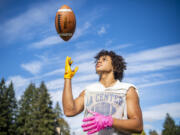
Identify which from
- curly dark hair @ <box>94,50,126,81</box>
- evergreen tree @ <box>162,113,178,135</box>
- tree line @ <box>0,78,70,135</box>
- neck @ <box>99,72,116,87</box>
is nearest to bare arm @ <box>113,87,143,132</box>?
neck @ <box>99,72,116,87</box>

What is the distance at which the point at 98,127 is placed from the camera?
2.81 meters

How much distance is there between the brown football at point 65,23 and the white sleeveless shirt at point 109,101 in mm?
2129

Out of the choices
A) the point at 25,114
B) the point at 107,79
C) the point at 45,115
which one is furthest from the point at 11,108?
the point at 107,79

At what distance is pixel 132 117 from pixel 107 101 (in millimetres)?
438

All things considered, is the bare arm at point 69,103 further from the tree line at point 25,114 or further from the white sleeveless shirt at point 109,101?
the tree line at point 25,114

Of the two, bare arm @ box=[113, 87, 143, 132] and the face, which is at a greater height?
the face

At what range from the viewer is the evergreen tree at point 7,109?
30769 millimetres

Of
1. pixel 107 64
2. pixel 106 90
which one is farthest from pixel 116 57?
pixel 106 90

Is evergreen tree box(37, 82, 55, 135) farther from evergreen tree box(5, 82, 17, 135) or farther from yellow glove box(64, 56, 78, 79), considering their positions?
yellow glove box(64, 56, 78, 79)

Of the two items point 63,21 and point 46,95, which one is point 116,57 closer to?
point 63,21

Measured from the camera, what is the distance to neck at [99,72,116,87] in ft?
11.6

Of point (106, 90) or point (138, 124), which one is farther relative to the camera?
point (106, 90)

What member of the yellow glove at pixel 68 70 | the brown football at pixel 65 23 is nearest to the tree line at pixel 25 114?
the brown football at pixel 65 23

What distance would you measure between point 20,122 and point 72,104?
1327 inches
